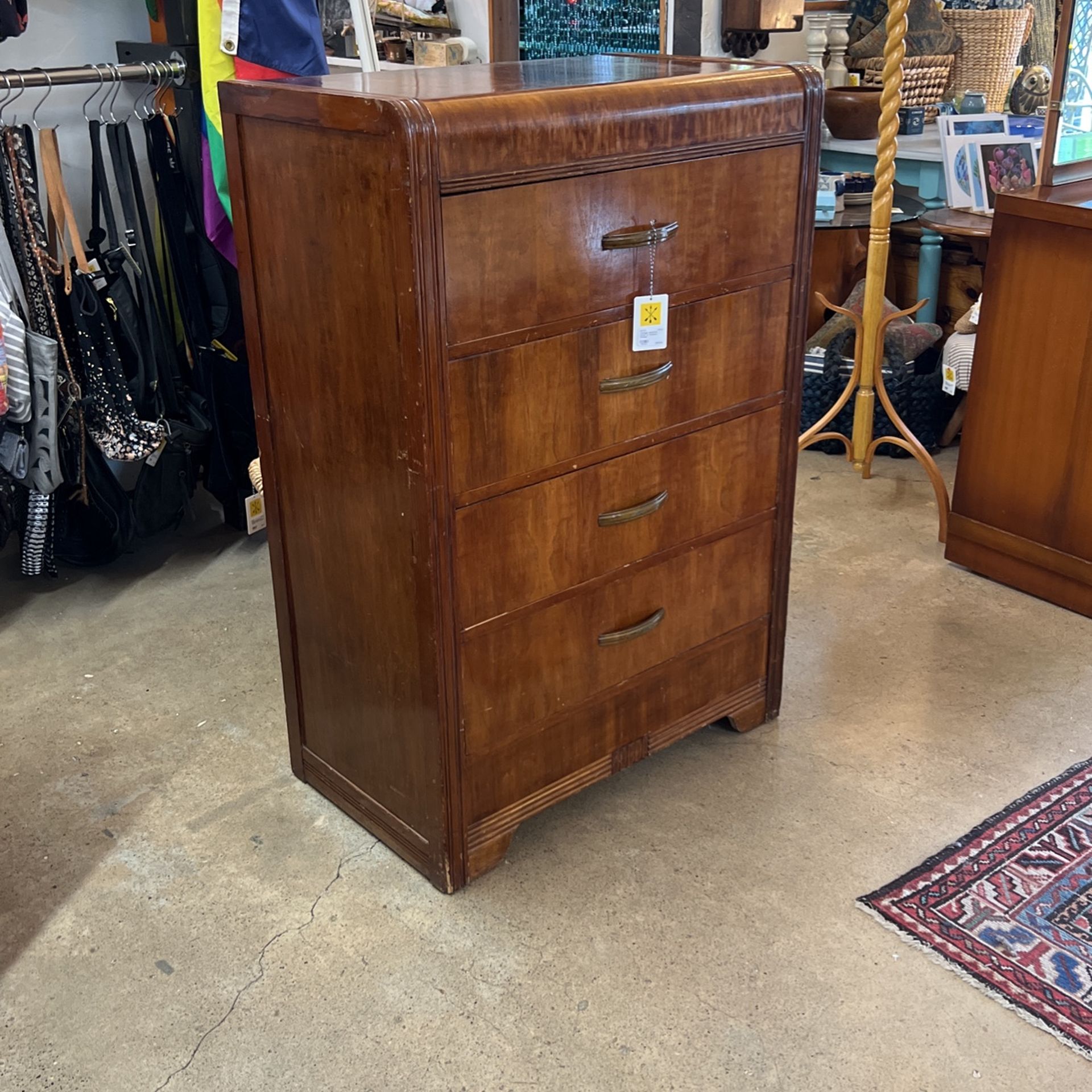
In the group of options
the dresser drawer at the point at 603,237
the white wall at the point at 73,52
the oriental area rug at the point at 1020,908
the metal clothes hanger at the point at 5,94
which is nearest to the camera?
the dresser drawer at the point at 603,237

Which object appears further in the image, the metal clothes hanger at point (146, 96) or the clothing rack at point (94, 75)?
the metal clothes hanger at point (146, 96)

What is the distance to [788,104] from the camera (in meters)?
1.99

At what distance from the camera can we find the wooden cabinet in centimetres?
276

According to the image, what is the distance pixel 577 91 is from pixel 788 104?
0.44 meters

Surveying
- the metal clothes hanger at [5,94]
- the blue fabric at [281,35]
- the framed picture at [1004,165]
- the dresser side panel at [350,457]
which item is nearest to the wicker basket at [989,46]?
the framed picture at [1004,165]

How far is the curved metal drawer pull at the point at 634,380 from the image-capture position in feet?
6.31

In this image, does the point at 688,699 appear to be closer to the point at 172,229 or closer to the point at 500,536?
the point at 500,536

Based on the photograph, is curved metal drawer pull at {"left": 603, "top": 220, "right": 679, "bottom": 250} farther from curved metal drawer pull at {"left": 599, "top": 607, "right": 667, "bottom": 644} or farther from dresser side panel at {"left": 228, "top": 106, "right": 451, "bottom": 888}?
curved metal drawer pull at {"left": 599, "top": 607, "right": 667, "bottom": 644}

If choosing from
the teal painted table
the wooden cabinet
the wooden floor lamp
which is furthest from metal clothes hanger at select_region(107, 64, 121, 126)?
the teal painted table

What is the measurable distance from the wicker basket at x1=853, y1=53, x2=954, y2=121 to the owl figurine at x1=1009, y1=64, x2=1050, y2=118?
0.30 metres

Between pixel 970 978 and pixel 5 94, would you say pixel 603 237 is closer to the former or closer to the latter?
pixel 970 978

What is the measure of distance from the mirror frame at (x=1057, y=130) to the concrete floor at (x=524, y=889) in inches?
40.8

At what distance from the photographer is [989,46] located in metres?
4.27

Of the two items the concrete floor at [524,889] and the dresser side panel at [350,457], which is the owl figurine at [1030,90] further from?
the dresser side panel at [350,457]
